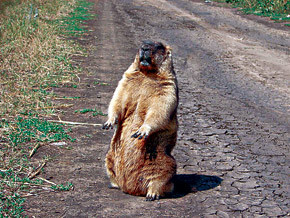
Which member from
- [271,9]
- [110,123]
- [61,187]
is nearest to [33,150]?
[61,187]

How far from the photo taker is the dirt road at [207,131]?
403 centimetres

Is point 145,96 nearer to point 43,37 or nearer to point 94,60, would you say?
point 94,60

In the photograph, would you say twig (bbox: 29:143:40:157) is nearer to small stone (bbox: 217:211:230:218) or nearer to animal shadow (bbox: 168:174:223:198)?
animal shadow (bbox: 168:174:223:198)

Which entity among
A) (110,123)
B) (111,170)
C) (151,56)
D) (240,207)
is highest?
(151,56)

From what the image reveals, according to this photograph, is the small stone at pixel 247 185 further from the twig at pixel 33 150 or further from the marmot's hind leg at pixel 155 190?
the twig at pixel 33 150

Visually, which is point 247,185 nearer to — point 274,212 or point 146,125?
point 274,212

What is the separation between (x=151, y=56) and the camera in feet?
13.7

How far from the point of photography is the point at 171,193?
4227mm

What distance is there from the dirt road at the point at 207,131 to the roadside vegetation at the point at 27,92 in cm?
18

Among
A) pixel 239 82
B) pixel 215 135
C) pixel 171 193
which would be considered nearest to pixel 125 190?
pixel 171 193

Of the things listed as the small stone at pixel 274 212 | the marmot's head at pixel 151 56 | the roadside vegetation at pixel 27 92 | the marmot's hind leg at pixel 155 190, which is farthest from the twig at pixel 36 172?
the small stone at pixel 274 212

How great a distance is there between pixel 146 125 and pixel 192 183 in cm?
97

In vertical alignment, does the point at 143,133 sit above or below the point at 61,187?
above

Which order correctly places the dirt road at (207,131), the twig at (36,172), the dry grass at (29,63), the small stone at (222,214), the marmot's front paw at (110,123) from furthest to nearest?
1. the dry grass at (29,63)
2. the twig at (36,172)
3. the marmot's front paw at (110,123)
4. the dirt road at (207,131)
5. the small stone at (222,214)
